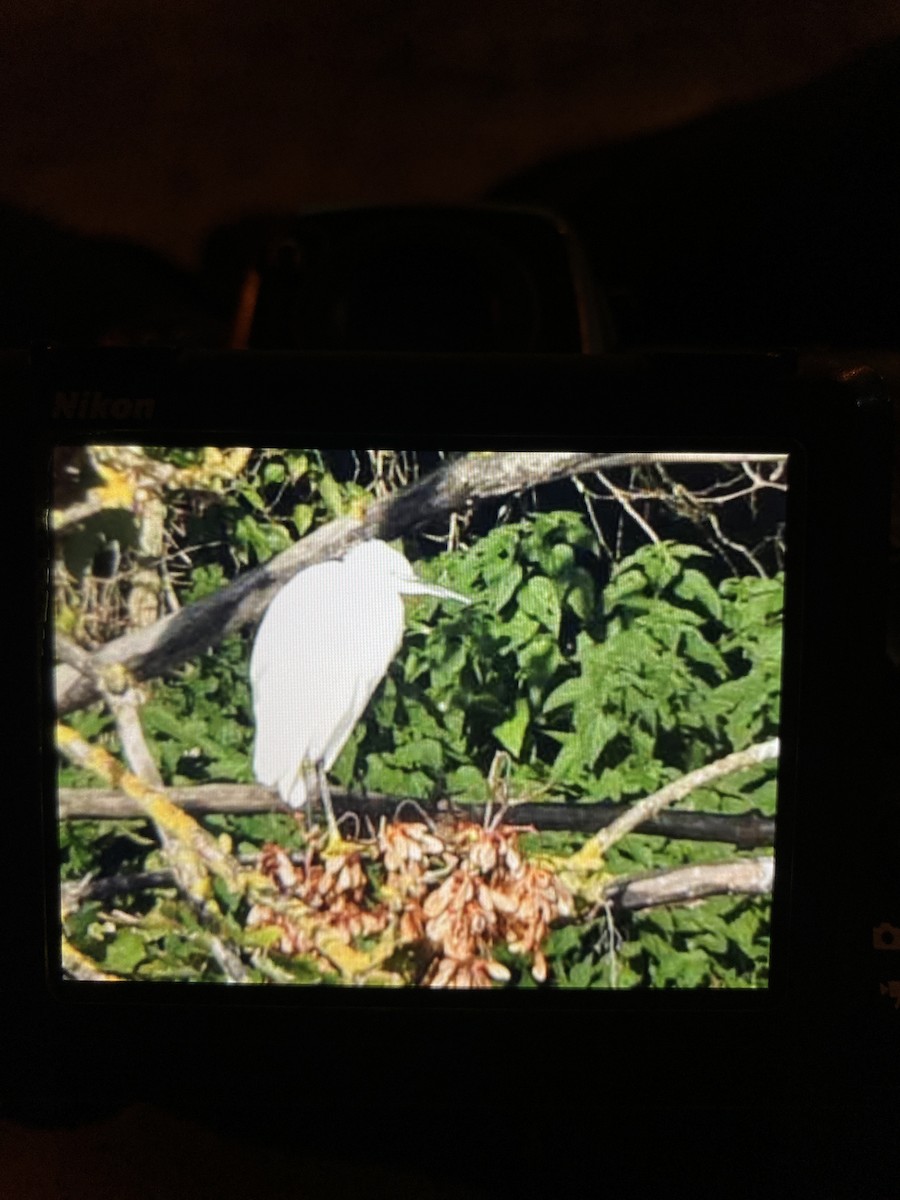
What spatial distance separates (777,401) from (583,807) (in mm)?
260

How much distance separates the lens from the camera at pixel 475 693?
1.98ft

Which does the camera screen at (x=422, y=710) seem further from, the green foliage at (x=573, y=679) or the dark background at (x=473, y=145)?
the dark background at (x=473, y=145)

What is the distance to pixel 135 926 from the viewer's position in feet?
2.04

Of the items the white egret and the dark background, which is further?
the dark background

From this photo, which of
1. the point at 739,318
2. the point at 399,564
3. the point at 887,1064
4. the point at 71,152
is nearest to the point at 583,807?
the point at 399,564

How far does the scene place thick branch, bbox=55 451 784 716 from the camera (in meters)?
0.60

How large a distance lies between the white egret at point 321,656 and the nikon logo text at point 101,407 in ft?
0.43

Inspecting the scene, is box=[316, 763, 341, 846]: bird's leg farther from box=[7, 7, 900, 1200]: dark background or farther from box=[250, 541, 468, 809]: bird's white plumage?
box=[7, 7, 900, 1200]: dark background

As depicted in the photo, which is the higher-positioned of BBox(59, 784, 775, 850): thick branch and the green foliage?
the green foliage

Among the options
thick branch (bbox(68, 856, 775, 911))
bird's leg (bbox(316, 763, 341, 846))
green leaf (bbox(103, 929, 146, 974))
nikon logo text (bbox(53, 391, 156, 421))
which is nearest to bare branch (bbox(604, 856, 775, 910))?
thick branch (bbox(68, 856, 775, 911))

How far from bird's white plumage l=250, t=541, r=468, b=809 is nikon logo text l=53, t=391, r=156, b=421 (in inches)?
5.2

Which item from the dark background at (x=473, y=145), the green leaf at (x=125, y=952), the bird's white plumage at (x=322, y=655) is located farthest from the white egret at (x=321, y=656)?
the dark background at (x=473, y=145)

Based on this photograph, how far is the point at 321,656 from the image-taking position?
0.61 metres

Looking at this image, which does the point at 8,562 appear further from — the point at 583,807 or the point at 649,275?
the point at 649,275
